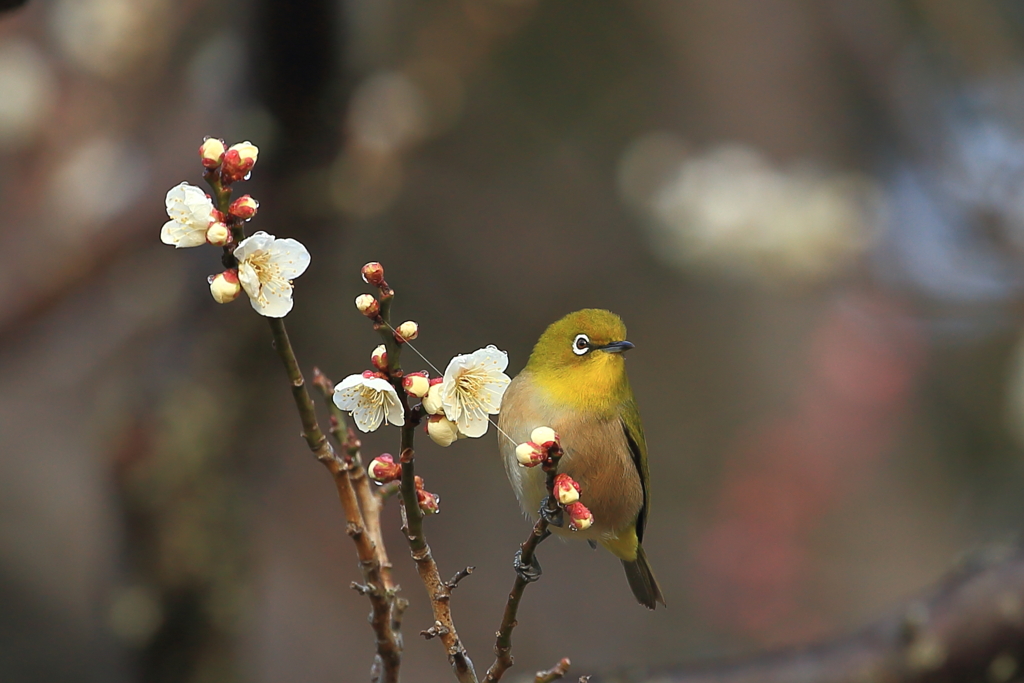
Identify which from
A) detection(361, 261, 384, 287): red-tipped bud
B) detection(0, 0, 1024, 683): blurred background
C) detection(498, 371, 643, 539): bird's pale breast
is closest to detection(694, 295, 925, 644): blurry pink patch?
detection(0, 0, 1024, 683): blurred background

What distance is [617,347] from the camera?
6.93ft

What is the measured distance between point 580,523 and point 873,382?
5.85 metres

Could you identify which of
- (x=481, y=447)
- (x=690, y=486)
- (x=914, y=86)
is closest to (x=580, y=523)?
(x=914, y=86)

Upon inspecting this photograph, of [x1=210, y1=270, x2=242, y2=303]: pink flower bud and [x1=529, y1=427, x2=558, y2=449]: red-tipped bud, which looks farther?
[x1=529, y1=427, x2=558, y2=449]: red-tipped bud

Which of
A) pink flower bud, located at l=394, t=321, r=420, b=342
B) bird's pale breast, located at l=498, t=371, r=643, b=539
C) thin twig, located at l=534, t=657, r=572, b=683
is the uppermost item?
bird's pale breast, located at l=498, t=371, r=643, b=539

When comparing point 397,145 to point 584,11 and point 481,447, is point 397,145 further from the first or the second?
point 584,11

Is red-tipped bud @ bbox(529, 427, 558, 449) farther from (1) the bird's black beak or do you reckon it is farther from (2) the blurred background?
(2) the blurred background

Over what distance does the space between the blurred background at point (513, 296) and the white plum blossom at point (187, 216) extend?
200 cm

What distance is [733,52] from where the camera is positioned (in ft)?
24.5

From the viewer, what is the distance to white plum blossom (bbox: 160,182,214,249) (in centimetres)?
114

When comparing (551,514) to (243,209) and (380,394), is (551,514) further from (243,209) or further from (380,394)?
(243,209)

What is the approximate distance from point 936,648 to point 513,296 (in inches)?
179

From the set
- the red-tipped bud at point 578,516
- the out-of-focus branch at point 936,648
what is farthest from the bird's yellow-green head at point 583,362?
the red-tipped bud at point 578,516

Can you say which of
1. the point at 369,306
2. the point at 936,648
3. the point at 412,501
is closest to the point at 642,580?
the point at 936,648
